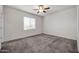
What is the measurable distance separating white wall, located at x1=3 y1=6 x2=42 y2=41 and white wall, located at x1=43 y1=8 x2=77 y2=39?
0.15 metres

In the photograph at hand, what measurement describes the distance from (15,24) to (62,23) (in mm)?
755

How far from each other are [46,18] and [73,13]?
43cm

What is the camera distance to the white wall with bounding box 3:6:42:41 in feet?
4.41

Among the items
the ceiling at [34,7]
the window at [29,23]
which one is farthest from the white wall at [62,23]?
the window at [29,23]

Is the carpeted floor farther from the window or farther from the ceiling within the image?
the ceiling

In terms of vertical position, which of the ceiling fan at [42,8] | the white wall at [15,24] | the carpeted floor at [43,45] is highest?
the ceiling fan at [42,8]

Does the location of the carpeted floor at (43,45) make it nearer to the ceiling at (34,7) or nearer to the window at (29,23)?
the window at (29,23)

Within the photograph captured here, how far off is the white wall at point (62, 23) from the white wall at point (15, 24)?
15 centimetres

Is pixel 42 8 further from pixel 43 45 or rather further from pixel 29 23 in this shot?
pixel 43 45

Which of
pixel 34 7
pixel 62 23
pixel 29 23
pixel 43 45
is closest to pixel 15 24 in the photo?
pixel 29 23

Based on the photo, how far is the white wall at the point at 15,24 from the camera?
1345 millimetres

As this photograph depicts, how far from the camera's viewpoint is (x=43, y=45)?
1.41 m
